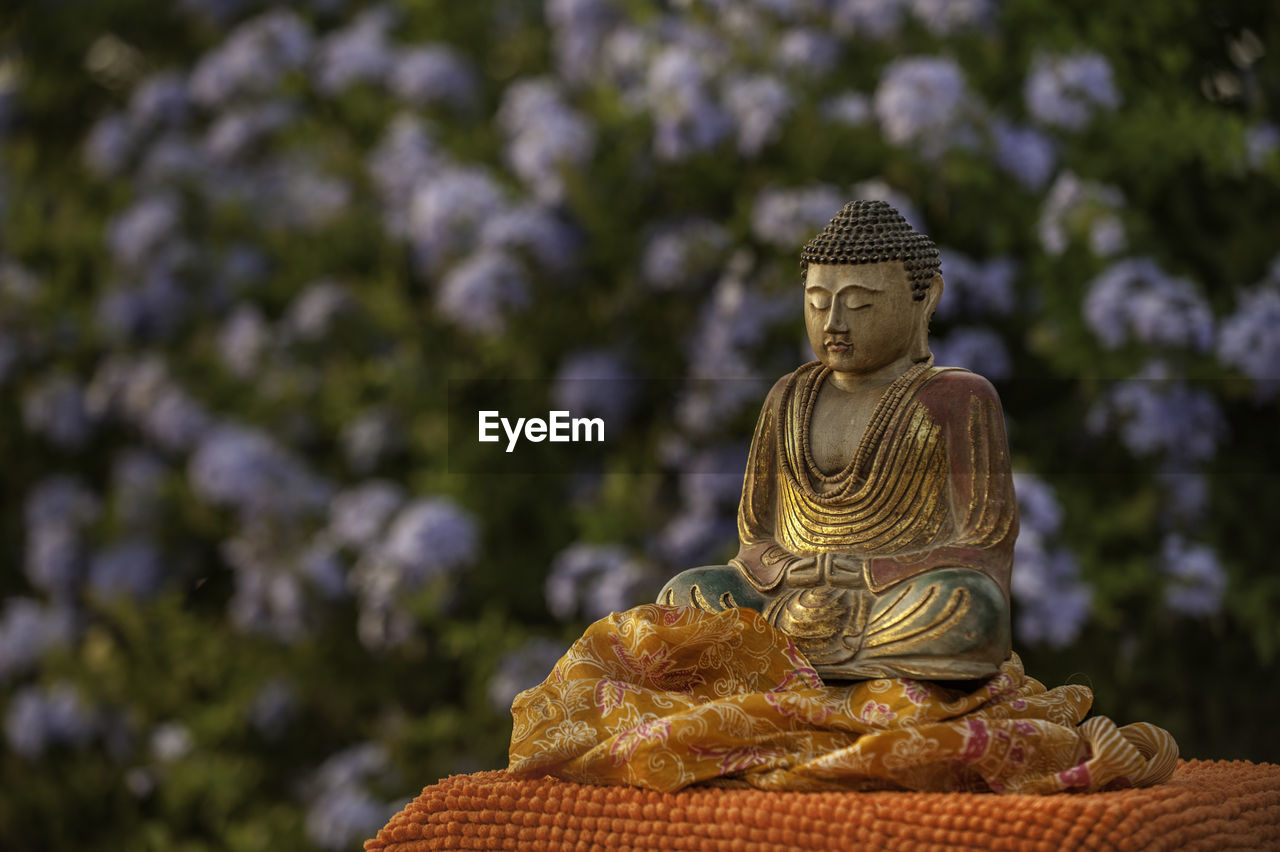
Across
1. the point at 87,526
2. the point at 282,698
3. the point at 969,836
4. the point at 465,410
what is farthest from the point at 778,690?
the point at 87,526

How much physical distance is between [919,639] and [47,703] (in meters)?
3.66

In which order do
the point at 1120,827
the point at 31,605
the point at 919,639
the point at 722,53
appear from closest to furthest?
the point at 1120,827 → the point at 919,639 → the point at 722,53 → the point at 31,605

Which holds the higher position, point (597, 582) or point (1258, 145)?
point (1258, 145)

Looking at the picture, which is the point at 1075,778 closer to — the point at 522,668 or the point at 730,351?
the point at 730,351

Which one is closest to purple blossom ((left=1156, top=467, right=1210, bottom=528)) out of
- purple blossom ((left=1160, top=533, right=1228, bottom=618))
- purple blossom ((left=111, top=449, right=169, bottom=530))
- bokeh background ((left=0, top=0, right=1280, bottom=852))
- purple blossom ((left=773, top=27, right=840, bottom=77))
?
bokeh background ((left=0, top=0, right=1280, bottom=852))

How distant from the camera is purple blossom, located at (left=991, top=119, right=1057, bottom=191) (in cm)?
404

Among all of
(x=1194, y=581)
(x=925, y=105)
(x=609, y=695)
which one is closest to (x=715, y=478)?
(x=925, y=105)

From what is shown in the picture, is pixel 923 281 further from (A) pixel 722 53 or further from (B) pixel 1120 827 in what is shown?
(A) pixel 722 53

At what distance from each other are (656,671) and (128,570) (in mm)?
3206

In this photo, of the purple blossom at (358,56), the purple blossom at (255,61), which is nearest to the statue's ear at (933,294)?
the purple blossom at (358,56)

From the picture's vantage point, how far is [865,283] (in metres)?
2.41

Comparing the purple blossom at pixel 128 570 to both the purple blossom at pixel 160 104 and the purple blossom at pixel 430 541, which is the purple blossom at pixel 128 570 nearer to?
the purple blossom at pixel 430 541

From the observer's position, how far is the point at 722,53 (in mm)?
4465

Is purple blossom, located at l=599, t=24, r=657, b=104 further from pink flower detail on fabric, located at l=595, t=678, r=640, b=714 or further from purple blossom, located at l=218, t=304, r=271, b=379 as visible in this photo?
pink flower detail on fabric, located at l=595, t=678, r=640, b=714
